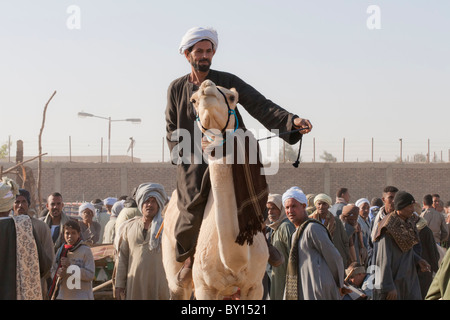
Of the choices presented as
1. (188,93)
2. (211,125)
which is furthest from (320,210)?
(211,125)

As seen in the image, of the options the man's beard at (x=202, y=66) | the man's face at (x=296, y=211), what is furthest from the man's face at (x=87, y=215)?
the man's beard at (x=202, y=66)

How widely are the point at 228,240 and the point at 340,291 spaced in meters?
2.90

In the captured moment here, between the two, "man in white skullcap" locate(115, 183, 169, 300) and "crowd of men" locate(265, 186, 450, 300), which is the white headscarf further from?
"crowd of men" locate(265, 186, 450, 300)

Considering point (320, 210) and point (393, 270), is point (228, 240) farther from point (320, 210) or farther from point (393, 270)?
point (320, 210)

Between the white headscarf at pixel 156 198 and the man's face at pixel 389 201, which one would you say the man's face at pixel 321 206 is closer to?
the man's face at pixel 389 201

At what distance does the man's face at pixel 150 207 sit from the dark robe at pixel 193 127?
9.35 ft

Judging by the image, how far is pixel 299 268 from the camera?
738 centimetres

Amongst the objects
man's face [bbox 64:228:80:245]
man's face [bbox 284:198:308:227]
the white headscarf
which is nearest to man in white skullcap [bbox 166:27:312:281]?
man's face [bbox 284:198:308:227]

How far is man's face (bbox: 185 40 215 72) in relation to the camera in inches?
226

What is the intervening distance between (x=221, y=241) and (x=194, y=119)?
123 centimetres

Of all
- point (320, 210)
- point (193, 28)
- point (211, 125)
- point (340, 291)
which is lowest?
point (340, 291)

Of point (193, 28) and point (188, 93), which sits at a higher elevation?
point (193, 28)

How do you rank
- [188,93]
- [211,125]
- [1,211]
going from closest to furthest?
[211,125], [188,93], [1,211]

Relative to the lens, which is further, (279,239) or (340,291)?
(279,239)
